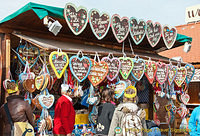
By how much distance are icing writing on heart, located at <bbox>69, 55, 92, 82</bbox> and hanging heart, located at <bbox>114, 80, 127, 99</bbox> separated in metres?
1.02

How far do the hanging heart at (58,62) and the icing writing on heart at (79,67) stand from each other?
182 millimetres

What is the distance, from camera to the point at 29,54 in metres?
5.79

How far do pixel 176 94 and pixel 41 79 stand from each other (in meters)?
4.16

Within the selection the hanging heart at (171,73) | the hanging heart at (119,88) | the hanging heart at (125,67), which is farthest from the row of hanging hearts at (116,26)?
the hanging heart at (119,88)

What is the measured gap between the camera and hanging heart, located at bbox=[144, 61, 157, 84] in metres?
6.30

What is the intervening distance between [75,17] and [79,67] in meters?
1.05

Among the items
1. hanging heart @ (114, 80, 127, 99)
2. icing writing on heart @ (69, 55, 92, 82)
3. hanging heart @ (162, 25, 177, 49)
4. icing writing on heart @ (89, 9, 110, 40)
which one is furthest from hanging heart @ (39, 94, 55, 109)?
hanging heart @ (162, 25, 177, 49)

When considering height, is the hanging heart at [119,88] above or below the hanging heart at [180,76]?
below

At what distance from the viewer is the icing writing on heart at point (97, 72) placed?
215 inches

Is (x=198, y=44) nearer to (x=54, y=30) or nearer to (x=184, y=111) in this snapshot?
(x=184, y=111)

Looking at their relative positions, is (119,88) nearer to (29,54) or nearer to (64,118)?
(64,118)

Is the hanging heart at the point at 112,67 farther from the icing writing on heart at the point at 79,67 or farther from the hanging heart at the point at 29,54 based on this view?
the hanging heart at the point at 29,54

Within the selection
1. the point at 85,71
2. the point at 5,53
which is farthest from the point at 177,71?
the point at 5,53

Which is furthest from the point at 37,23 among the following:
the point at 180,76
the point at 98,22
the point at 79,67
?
the point at 180,76
